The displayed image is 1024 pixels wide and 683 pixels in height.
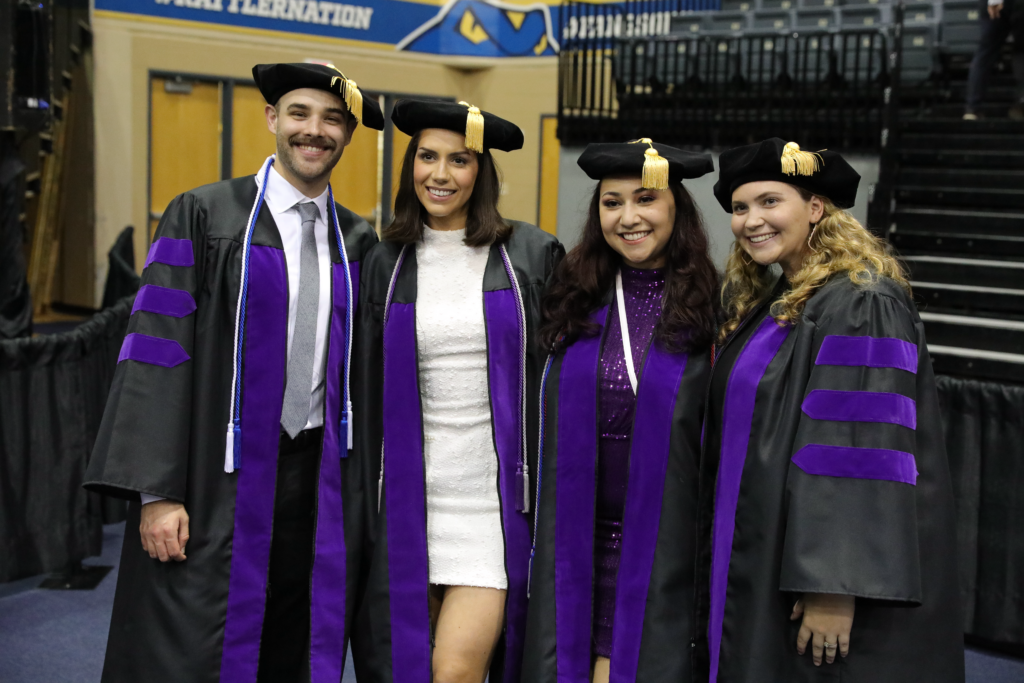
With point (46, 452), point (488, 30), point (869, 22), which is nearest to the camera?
point (46, 452)

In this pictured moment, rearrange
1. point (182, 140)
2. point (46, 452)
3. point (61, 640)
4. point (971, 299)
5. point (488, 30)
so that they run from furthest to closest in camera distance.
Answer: point (488, 30), point (182, 140), point (971, 299), point (46, 452), point (61, 640)

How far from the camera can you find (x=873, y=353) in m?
2.01

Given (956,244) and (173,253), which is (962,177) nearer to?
(956,244)

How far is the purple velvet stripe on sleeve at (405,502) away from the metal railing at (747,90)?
266 inches

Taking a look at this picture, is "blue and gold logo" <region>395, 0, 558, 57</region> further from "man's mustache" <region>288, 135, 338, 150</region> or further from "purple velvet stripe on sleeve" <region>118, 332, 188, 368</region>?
"purple velvet stripe on sleeve" <region>118, 332, 188, 368</region>

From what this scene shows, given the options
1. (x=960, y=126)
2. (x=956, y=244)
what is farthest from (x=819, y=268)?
(x=960, y=126)

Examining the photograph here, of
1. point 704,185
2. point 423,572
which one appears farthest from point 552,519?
point 704,185

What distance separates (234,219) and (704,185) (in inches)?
292

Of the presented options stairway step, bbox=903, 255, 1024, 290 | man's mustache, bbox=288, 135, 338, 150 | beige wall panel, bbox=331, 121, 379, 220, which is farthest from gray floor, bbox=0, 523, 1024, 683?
beige wall panel, bbox=331, 121, 379, 220

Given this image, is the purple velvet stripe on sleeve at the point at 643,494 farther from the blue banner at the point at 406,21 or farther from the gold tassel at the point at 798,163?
the blue banner at the point at 406,21

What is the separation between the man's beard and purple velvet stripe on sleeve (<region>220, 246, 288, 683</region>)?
8.6 inches

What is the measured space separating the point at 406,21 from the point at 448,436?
10.7m

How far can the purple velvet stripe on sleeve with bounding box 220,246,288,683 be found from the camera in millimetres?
2432

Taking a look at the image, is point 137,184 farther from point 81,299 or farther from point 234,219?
point 234,219
